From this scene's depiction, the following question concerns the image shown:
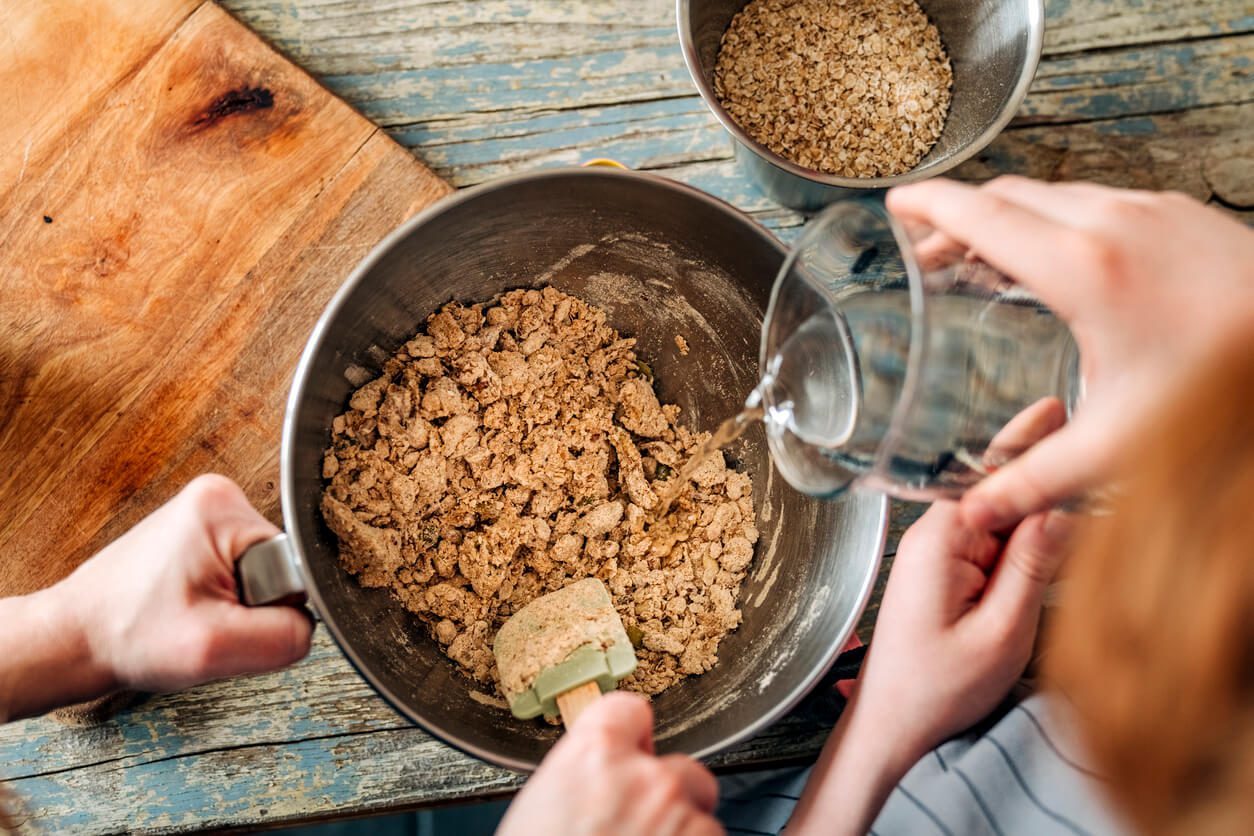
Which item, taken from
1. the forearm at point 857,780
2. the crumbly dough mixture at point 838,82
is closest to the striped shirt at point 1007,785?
the forearm at point 857,780

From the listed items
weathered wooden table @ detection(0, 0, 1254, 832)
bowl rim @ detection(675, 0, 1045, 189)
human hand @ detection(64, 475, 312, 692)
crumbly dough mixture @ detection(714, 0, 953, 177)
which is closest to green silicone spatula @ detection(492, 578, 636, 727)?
human hand @ detection(64, 475, 312, 692)

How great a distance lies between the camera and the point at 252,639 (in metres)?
1.01

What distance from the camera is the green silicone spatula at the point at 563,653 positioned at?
3.74ft

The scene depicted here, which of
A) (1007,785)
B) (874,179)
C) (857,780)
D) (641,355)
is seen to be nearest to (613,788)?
(857,780)

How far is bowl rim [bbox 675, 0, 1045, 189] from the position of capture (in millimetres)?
1236

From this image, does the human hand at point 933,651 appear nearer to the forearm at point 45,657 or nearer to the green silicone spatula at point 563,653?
the green silicone spatula at point 563,653

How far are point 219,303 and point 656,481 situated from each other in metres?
0.71

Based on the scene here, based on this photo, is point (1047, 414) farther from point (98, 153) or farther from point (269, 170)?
point (98, 153)

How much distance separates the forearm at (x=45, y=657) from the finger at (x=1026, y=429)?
3.64ft

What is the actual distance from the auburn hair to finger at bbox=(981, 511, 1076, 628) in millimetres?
338

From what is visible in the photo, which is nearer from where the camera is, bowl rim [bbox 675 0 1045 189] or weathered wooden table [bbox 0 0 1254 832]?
bowl rim [bbox 675 0 1045 189]

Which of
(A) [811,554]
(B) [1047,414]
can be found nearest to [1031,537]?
(B) [1047,414]

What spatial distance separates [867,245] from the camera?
41.0 inches

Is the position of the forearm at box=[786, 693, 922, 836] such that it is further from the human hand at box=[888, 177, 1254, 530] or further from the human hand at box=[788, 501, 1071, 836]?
the human hand at box=[888, 177, 1254, 530]
